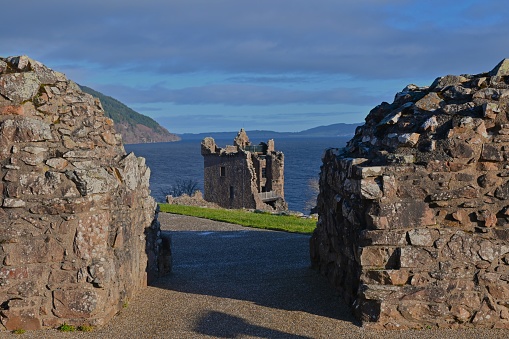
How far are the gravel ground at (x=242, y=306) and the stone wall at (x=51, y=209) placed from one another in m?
0.38

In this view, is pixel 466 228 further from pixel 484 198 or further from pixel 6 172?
pixel 6 172

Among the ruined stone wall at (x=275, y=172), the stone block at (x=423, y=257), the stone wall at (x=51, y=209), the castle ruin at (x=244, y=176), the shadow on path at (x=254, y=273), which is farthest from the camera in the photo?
the ruined stone wall at (x=275, y=172)

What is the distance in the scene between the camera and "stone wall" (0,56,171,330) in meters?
7.79

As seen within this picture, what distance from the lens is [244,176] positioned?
53688 mm

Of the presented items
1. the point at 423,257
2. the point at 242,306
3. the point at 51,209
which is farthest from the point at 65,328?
the point at 423,257

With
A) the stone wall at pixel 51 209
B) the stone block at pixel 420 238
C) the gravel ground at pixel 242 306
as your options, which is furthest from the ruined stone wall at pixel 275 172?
the stone block at pixel 420 238

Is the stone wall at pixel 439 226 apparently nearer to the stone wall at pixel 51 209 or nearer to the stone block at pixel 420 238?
the stone block at pixel 420 238

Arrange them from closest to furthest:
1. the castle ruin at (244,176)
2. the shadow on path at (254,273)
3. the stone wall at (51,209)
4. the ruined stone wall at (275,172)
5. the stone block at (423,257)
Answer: the stone wall at (51,209) < the stone block at (423,257) < the shadow on path at (254,273) < the castle ruin at (244,176) < the ruined stone wall at (275,172)

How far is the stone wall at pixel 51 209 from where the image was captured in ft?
25.6

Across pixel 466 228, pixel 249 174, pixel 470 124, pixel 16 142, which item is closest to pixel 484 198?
pixel 466 228

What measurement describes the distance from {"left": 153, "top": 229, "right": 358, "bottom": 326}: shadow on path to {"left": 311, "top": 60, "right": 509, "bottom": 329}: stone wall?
853mm

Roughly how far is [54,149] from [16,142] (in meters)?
0.50

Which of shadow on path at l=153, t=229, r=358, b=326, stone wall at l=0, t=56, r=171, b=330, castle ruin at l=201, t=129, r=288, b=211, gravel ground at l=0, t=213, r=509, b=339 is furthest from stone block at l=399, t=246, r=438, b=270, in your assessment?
castle ruin at l=201, t=129, r=288, b=211

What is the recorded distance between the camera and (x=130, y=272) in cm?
945
